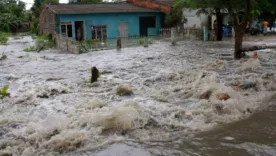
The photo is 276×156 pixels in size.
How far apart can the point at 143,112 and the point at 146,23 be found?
2685cm

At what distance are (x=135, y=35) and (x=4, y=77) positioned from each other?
2072 cm

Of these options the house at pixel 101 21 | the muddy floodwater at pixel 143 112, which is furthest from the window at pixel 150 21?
the muddy floodwater at pixel 143 112

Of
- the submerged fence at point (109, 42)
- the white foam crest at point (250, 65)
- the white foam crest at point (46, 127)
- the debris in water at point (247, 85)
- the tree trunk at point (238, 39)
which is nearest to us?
the white foam crest at point (46, 127)

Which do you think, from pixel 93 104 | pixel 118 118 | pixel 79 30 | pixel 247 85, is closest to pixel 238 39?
pixel 247 85

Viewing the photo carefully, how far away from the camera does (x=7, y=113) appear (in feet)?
26.2

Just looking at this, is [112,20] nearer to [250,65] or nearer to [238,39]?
[238,39]

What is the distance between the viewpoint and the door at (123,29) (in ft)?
106

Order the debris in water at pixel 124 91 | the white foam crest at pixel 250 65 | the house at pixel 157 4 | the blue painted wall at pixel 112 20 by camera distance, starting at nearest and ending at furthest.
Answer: the debris in water at pixel 124 91 < the white foam crest at pixel 250 65 < the blue painted wall at pixel 112 20 < the house at pixel 157 4

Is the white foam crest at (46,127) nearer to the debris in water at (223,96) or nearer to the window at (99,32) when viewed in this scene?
the debris in water at (223,96)

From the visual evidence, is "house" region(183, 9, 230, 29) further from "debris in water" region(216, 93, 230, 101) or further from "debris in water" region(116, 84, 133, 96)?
"debris in water" region(216, 93, 230, 101)

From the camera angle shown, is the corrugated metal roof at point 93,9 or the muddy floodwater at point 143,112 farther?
the corrugated metal roof at point 93,9

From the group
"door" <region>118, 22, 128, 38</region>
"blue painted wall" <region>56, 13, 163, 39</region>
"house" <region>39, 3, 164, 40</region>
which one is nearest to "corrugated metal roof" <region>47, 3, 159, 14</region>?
"house" <region>39, 3, 164, 40</region>

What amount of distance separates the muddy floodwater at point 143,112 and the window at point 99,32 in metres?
17.2

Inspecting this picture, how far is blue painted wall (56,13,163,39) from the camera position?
29580 mm
